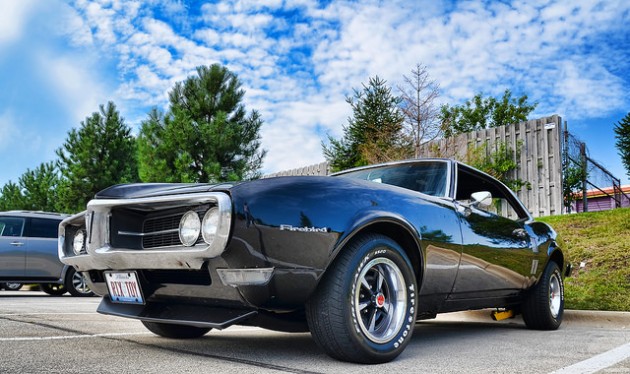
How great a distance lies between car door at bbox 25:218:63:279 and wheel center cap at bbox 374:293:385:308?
9.44 metres

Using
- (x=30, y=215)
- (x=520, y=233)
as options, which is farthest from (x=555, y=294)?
(x=30, y=215)

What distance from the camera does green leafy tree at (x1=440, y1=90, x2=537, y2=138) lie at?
122ft

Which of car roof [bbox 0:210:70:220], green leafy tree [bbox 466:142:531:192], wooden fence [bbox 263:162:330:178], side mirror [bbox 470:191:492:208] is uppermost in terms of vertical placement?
wooden fence [bbox 263:162:330:178]

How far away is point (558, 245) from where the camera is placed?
18.6 feet

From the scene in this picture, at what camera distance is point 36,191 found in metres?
36.5

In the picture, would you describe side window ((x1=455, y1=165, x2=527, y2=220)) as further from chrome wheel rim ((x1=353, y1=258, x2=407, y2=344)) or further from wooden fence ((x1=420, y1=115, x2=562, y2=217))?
wooden fence ((x1=420, y1=115, x2=562, y2=217))

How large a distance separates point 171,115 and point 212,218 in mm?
24189

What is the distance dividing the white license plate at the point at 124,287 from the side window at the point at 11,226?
8591mm

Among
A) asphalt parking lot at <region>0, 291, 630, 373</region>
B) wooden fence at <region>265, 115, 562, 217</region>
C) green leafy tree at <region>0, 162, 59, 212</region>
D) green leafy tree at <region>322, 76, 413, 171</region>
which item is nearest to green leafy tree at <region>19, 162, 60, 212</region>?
green leafy tree at <region>0, 162, 59, 212</region>

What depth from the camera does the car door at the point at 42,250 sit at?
11102mm

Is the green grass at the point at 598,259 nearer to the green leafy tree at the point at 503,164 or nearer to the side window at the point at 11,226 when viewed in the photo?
the green leafy tree at the point at 503,164

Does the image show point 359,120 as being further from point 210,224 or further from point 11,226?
point 210,224

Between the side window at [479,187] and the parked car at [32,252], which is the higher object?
the side window at [479,187]

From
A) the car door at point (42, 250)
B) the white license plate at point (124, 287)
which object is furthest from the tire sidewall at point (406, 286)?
the car door at point (42, 250)
